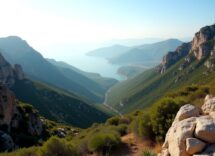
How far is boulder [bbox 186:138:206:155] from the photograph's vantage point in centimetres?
863

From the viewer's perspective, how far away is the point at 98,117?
161000 millimetres

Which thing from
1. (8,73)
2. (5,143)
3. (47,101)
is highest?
(5,143)

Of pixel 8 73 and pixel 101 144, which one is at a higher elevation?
pixel 101 144

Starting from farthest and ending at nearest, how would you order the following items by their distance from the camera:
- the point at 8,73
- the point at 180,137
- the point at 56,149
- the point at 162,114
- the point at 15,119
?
the point at 8,73
the point at 15,119
the point at 162,114
the point at 56,149
the point at 180,137

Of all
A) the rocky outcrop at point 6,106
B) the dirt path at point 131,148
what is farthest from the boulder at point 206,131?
the rocky outcrop at point 6,106

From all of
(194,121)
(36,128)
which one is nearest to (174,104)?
(194,121)

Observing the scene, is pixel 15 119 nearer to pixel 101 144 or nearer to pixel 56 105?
pixel 101 144

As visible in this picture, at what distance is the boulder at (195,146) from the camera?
28.3 ft

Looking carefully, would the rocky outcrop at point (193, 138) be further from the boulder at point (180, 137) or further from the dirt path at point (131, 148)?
the dirt path at point (131, 148)

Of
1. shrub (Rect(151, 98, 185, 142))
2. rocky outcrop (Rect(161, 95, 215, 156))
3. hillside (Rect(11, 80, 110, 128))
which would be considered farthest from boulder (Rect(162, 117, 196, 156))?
hillside (Rect(11, 80, 110, 128))

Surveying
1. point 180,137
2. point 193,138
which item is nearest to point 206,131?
point 193,138

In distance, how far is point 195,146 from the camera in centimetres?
863

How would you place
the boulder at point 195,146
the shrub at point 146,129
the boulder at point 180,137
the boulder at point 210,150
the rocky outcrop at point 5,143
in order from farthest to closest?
the rocky outcrop at point 5,143
the shrub at point 146,129
the boulder at point 180,137
the boulder at point 195,146
the boulder at point 210,150

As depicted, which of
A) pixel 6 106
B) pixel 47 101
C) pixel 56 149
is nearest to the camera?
pixel 56 149
